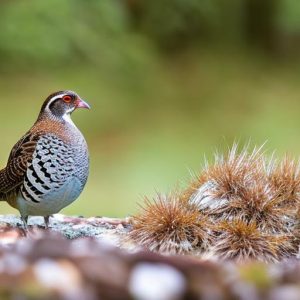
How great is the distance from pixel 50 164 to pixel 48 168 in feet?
0.08

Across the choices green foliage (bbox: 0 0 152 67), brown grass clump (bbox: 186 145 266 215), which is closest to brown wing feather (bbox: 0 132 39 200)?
brown grass clump (bbox: 186 145 266 215)

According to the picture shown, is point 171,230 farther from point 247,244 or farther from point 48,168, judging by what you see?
point 48,168

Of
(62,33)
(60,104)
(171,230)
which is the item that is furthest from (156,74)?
(171,230)

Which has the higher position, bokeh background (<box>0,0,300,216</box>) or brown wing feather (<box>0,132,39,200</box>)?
bokeh background (<box>0,0,300,216</box>)

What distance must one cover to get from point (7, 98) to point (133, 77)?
2233 mm

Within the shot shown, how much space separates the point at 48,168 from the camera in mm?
4746

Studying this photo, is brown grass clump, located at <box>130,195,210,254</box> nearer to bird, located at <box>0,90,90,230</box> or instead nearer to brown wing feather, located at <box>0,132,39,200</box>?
bird, located at <box>0,90,90,230</box>

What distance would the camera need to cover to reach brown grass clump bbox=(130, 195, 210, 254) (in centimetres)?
462

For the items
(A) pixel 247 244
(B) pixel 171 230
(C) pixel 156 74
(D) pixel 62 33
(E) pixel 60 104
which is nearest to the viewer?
(A) pixel 247 244

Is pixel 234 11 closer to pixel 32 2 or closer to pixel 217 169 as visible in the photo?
pixel 32 2

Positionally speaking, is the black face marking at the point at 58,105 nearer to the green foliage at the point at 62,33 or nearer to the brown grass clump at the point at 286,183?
the brown grass clump at the point at 286,183

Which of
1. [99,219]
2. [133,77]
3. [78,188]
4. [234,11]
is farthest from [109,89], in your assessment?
[78,188]

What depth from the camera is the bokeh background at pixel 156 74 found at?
11.8 metres

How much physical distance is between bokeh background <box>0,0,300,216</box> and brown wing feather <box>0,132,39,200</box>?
205 inches
